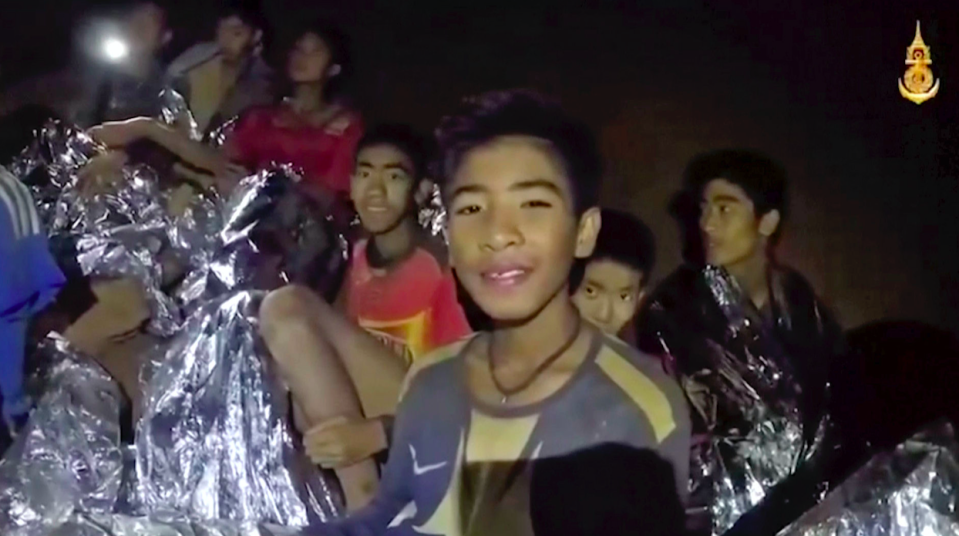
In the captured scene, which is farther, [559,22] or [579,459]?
[559,22]

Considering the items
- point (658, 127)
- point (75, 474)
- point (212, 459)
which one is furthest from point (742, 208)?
point (75, 474)

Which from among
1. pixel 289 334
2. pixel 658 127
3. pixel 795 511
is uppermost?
pixel 658 127

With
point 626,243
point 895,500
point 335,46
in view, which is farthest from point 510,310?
point 895,500

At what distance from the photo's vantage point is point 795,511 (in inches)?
47.3

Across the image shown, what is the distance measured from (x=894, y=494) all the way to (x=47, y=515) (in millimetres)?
891

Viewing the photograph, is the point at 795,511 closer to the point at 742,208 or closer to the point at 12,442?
the point at 742,208

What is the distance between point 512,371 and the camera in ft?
Result: 3.88

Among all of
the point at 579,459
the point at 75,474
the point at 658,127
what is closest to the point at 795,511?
the point at 579,459

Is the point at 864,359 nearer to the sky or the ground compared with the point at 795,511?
nearer to the sky

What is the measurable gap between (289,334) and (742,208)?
0.51 meters

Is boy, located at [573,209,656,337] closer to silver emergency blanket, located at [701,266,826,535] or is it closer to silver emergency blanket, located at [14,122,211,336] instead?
silver emergency blanket, located at [701,266,826,535]

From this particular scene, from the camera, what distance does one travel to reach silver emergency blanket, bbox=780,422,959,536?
1.20 metres

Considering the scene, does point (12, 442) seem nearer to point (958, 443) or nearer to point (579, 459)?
point (579, 459)

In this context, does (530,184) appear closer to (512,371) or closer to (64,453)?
(512,371)
